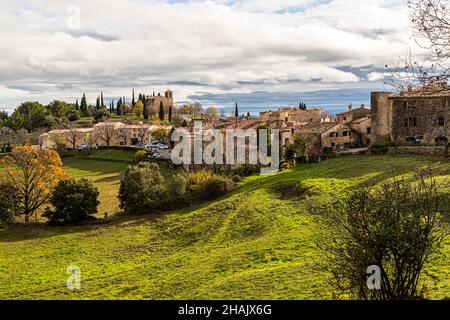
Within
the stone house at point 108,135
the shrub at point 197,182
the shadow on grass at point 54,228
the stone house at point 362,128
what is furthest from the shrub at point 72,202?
the stone house at point 108,135

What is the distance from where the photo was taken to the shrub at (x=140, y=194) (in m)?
36.1

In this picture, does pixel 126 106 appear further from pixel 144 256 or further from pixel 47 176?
pixel 144 256

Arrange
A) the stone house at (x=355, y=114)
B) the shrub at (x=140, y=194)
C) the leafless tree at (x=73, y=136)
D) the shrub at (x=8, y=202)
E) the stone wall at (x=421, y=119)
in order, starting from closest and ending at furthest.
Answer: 1. the shrub at (x=8, y=202)
2. the shrub at (x=140, y=194)
3. the stone wall at (x=421, y=119)
4. the stone house at (x=355, y=114)
5. the leafless tree at (x=73, y=136)

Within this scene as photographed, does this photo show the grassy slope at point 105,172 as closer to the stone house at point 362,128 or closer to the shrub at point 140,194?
the shrub at point 140,194

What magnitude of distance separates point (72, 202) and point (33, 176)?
5505 millimetres

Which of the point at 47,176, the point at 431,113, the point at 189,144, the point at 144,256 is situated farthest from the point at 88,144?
the point at 144,256

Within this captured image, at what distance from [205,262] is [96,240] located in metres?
11.5

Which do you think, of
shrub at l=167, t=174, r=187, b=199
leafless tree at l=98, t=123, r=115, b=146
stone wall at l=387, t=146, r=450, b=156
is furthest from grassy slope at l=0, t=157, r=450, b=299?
leafless tree at l=98, t=123, r=115, b=146

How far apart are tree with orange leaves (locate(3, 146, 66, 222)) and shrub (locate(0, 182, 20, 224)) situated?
42.3 inches

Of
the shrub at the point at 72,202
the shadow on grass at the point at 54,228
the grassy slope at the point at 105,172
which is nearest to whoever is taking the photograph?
the shadow on grass at the point at 54,228

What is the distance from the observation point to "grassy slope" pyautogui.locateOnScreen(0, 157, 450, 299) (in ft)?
50.9

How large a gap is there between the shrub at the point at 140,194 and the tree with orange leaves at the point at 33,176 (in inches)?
234

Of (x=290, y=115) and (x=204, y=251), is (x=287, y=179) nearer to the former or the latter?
(x=204, y=251)

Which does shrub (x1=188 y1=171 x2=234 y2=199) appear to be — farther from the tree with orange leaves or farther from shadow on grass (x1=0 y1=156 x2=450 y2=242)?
the tree with orange leaves
